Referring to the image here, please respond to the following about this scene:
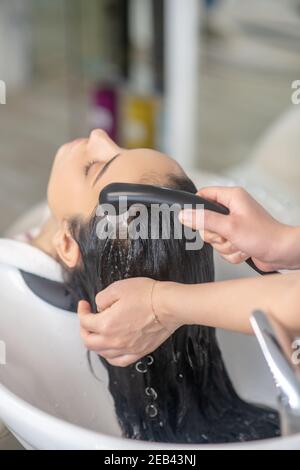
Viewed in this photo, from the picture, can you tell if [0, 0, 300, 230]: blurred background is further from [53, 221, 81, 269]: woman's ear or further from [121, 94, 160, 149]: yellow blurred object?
[53, 221, 81, 269]: woman's ear

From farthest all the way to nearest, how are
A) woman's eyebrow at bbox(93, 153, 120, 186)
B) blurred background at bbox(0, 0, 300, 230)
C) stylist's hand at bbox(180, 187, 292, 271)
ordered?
1. blurred background at bbox(0, 0, 300, 230)
2. woman's eyebrow at bbox(93, 153, 120, 186)
3. stylist's hand at bbox(180, 187, 292, 271)

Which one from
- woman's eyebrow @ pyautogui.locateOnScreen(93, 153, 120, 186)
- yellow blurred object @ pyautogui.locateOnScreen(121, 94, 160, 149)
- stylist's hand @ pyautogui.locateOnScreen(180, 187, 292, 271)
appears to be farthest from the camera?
yellow blurred object @ pyautogui.locateOnScreen(121, 94, 160, 149)

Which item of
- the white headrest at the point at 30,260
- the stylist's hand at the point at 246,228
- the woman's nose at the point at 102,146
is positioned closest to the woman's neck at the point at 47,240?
the white headrest at the point at 30,260

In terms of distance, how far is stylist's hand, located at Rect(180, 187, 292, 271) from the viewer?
0.69m

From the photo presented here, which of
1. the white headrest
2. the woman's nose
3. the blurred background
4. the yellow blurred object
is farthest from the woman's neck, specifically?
the yellow blurred object

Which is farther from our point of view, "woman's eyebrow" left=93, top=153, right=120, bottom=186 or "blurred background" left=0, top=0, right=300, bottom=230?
"blurred background" left=0, top=0, right=300, bottom=230

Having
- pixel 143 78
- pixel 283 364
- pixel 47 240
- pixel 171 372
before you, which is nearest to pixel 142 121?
pixel 143 78

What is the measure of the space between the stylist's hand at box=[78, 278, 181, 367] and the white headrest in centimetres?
14

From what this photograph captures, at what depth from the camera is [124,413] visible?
2.63 ft

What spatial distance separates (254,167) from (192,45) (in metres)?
0.58

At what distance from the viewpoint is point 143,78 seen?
83.7 inches

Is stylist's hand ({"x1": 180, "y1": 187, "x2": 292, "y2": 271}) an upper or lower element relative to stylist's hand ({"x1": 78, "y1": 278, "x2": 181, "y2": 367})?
upper

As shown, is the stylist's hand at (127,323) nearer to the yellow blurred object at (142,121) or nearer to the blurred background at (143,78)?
the blurred background at (143,78)
